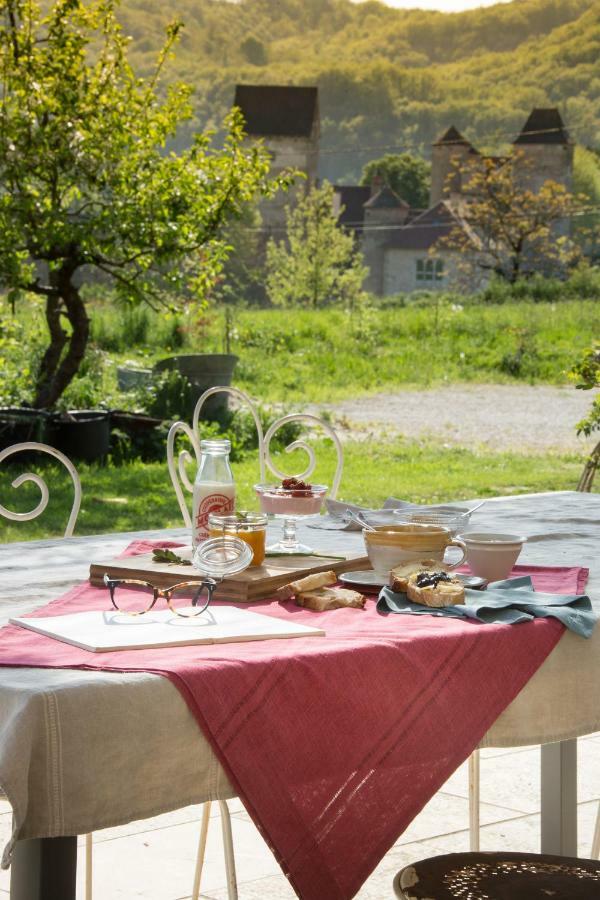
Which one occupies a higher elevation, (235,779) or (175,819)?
(235,779)

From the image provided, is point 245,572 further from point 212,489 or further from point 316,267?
point 316,267

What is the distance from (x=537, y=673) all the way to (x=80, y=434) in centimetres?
637

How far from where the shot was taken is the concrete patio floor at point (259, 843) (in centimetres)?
219

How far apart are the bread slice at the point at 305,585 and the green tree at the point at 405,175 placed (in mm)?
42270

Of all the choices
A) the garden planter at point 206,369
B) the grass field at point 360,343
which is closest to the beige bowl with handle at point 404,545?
the garden planter at point 206,369

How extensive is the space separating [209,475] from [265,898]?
→ 90cm

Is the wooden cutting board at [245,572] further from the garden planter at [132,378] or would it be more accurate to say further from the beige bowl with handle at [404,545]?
the garden planter at [132,378]

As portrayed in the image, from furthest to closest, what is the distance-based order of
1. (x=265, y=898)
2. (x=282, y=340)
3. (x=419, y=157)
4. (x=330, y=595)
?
(x=419, y=157)
(x=282, y=340)
(x=265, y=898)
(x=330, y=595)

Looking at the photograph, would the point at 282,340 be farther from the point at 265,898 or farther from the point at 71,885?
the point at 71,885

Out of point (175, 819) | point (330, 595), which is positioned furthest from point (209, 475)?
point (175, 819)

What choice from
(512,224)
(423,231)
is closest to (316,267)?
(512,224)

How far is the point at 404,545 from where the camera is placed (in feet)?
4.94

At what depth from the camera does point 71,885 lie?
1.10 m

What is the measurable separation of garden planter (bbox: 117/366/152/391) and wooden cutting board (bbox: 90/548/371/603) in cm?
771
